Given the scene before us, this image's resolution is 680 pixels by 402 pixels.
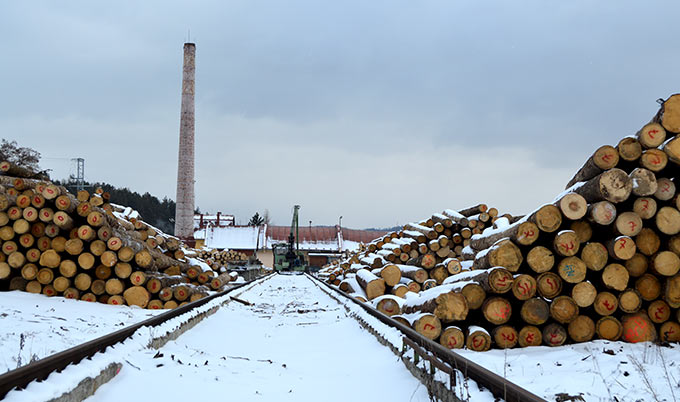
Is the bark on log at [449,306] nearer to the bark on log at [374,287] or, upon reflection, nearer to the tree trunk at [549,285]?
the tree trunk at [549,285]

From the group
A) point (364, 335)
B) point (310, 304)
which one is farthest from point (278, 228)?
point (364, 335)

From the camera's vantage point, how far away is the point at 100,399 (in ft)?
12.2

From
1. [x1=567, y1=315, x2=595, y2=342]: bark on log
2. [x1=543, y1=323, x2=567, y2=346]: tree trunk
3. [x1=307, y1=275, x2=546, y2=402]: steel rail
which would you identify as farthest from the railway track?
[x1=567, y1=315, x2=595, y2=342]: bark on log

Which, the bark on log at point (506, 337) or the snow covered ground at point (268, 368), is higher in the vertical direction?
the bark on log at point (506, 337)

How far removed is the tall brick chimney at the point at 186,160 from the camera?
41281 mm

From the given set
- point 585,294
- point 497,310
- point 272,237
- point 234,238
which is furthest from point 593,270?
A: point 272,237

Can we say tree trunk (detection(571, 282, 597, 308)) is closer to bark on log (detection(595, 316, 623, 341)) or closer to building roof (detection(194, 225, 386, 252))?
bark on log (detection(595, 316, 623, 341))

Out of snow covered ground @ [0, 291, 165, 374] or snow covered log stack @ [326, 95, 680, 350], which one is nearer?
snow covered ground @ [0, 291, 165, 374]

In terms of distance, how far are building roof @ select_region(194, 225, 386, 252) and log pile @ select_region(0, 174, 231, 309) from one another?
4575cm

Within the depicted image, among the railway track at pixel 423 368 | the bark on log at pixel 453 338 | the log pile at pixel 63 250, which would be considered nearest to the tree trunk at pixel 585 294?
the bark on log at pixel 453 338

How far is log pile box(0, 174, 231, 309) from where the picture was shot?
9.48 meters

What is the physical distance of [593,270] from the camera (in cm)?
635

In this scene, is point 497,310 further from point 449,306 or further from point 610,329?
point 610,329

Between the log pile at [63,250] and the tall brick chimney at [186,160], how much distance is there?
3171 centimetres
